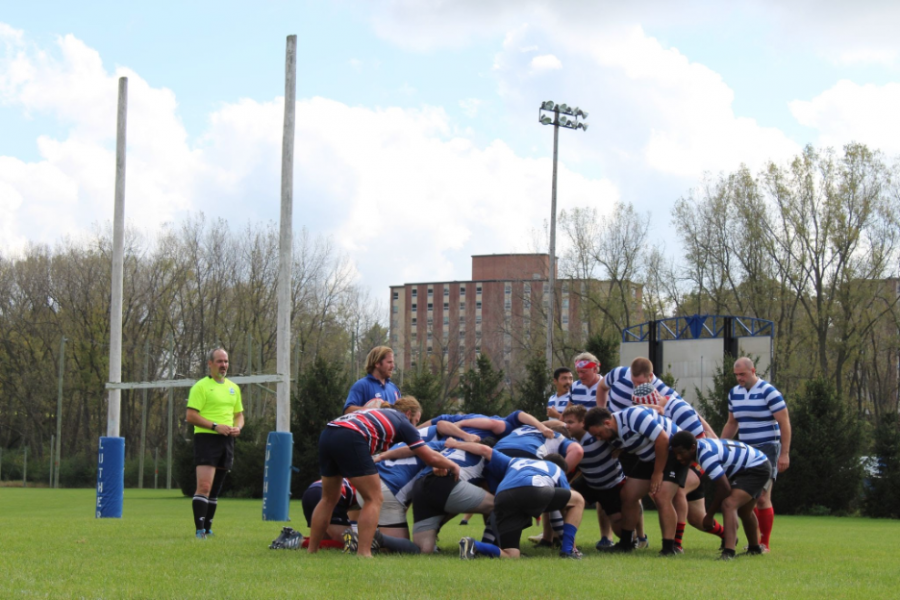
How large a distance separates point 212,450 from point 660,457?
4.26m

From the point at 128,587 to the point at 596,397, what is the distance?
580cm

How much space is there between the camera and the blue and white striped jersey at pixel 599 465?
8.53 meters

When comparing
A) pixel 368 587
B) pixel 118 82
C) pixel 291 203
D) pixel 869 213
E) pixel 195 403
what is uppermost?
pixel 869 213

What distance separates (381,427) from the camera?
22.6 feet

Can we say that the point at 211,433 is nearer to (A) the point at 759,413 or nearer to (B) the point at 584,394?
(B) the point at 584,394

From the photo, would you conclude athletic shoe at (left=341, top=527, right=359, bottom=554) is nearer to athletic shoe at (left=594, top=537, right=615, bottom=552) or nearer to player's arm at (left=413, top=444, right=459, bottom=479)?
player's arm at (left=413, top=444, right=459, bottom=479)

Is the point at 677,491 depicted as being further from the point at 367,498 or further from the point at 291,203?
the point at 291,203

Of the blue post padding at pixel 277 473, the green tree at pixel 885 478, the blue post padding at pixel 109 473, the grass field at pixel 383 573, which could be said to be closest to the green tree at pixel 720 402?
the green tree at pixel 885 478

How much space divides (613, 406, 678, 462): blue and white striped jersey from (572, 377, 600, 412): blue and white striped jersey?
1.50 meters

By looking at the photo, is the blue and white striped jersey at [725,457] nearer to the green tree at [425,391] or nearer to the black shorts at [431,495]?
the black shorts at [431,495]

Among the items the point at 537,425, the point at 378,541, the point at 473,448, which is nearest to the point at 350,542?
the point at 378,541

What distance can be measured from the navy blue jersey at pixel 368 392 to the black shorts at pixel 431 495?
958 mm

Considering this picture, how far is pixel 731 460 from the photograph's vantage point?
27.1ft

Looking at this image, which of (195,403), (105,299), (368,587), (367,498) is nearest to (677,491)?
(367,498)
